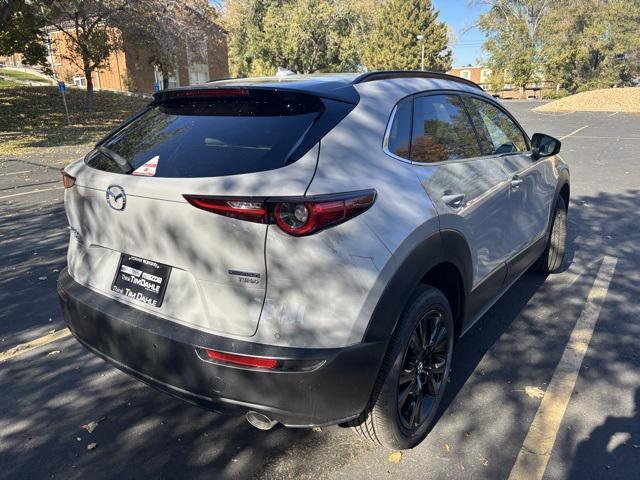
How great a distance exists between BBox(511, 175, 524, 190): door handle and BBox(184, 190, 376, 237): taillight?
1.83 m

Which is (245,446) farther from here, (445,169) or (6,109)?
(6,109)

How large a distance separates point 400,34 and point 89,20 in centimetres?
3639

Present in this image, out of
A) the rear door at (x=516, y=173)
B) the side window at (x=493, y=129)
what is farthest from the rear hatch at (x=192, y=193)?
the rear door at (x=516, y=173)

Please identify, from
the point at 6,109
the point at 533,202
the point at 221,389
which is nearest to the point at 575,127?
the point at 533,202

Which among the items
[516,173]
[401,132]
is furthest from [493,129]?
[401,132]

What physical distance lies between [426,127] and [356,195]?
2.97 feet

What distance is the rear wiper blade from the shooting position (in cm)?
236

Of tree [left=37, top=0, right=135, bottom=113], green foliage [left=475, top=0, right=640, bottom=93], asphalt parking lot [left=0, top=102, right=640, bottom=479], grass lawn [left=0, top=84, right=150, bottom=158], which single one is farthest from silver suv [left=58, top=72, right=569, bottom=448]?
green foliage [left=475, top=0, right=640, bottom=93]

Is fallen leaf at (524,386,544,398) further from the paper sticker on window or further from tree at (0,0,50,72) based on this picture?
tree at (0,0,50,72)

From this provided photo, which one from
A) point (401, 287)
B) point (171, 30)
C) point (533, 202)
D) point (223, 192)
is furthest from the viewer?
point (171, 30)

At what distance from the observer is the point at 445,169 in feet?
8.57

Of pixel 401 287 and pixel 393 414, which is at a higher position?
pixel 401 287

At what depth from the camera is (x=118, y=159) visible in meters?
2.45

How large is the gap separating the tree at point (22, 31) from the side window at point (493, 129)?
17.6 metres
